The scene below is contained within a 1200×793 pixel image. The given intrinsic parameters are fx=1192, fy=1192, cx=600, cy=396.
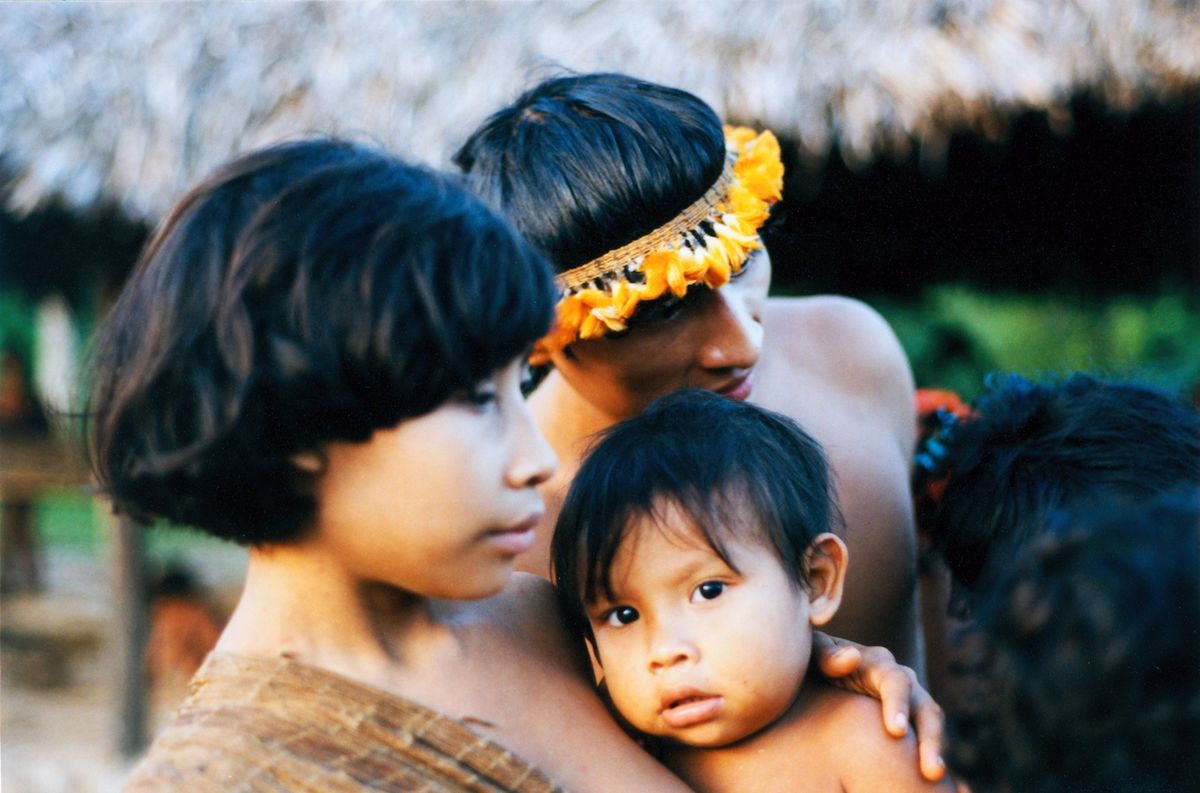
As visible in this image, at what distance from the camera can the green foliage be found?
20.2 feet

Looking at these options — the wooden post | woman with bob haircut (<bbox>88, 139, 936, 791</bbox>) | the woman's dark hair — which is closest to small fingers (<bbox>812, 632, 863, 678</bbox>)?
woman with bob haircut (<bbox>88, 139, 936, 791</bbox>)

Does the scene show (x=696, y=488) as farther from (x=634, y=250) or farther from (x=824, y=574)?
(x=634, y=250)

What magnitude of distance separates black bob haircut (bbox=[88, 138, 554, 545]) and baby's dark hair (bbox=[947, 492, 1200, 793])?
27.4 inches

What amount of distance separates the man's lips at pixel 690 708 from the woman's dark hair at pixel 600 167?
0.81m

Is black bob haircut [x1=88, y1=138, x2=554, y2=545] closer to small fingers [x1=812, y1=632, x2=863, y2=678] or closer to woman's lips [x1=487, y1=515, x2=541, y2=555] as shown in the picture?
woman's lips [x1=487, y1=515, x2=541, y2=555]

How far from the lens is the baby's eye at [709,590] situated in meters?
1.76

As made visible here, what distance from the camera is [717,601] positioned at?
1.75m

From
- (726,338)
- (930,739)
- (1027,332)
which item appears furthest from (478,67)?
(930,739)

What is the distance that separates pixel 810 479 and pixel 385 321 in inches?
31.8

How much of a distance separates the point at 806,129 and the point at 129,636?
14.7 feet

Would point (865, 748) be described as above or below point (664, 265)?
below

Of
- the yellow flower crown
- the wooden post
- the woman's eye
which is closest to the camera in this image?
the woman's eye

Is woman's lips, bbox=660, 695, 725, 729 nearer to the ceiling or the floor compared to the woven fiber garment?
nearer to the floor

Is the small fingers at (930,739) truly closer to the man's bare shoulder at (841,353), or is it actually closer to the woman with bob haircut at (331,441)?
the woman with bob haircut at (331,441)
